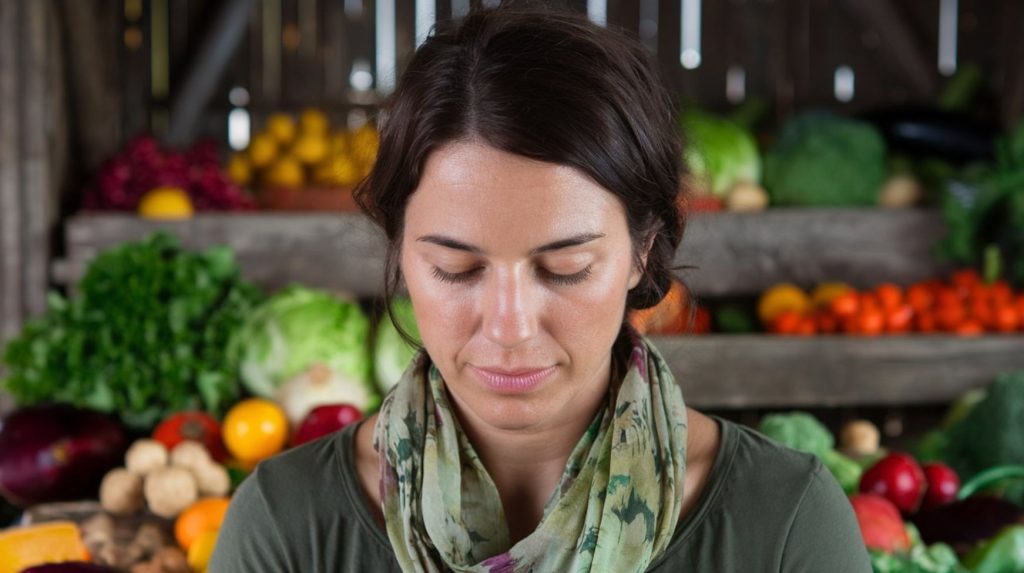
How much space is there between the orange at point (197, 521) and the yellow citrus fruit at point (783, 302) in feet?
8.56

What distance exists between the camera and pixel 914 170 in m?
4.98

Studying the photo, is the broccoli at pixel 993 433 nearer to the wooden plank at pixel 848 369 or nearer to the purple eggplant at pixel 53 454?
the wooden plank at pixel 848 369

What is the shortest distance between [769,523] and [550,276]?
47 cm

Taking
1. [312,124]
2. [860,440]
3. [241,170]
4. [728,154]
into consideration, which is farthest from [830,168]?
[241,170]

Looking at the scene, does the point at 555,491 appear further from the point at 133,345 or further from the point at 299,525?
the point at 133,345

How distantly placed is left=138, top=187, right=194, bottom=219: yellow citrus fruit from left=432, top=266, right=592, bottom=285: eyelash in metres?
3.00

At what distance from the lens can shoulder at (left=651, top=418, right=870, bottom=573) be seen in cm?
156

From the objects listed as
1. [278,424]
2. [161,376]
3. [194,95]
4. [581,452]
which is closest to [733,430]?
[581,452]

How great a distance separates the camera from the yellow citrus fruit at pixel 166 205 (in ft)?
13.9

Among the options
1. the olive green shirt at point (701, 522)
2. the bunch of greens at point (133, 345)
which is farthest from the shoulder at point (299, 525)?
the bunch of greens at point (133, 345)

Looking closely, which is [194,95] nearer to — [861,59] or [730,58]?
[730,58]

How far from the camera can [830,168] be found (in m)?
4.59

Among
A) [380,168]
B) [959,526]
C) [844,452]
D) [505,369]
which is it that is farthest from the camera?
[844,452]

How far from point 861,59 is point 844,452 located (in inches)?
126
